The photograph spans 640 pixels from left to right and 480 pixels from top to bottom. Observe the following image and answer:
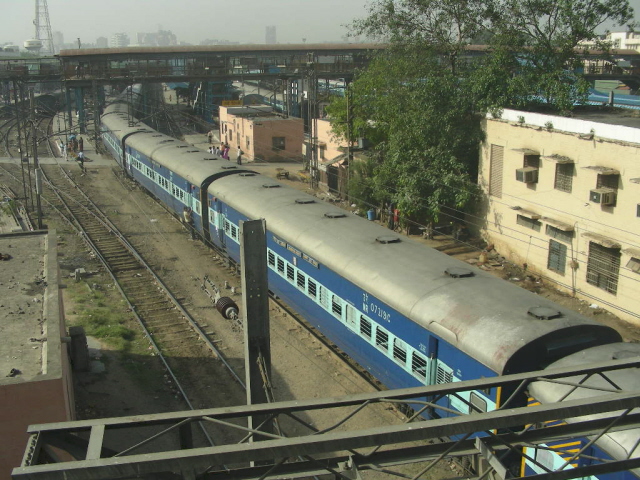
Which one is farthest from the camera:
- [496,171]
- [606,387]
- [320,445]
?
[496,171]

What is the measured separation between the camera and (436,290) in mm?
11398

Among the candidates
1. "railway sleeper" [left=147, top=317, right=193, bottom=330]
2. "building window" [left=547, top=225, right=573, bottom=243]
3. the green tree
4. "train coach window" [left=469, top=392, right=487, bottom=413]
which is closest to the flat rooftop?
"railway sleeper" [left=147, top=317, right=193, bottom=330]

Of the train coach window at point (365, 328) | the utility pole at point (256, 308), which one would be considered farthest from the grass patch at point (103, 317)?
the utility pole at point (256, 308)

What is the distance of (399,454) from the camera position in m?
5.57

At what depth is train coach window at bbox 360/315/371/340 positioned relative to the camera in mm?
12781

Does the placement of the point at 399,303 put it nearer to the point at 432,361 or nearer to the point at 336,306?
the point at 432,361

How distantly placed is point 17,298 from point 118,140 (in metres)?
27.1

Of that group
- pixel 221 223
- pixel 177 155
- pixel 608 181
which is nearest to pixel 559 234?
pixel 608 181

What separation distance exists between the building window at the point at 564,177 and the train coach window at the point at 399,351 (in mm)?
11190

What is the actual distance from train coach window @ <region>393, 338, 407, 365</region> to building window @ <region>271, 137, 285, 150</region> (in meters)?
33.0

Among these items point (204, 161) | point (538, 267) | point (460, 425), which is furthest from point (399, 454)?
point (204, 161)

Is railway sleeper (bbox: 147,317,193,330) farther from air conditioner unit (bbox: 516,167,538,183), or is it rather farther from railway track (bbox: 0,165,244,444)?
air conditioner unit (bbox: 516,167,538,183)

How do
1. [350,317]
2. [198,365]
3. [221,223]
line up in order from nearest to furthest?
[350,317]
[198,365]
[221,223]

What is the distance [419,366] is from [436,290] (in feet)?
4.33
